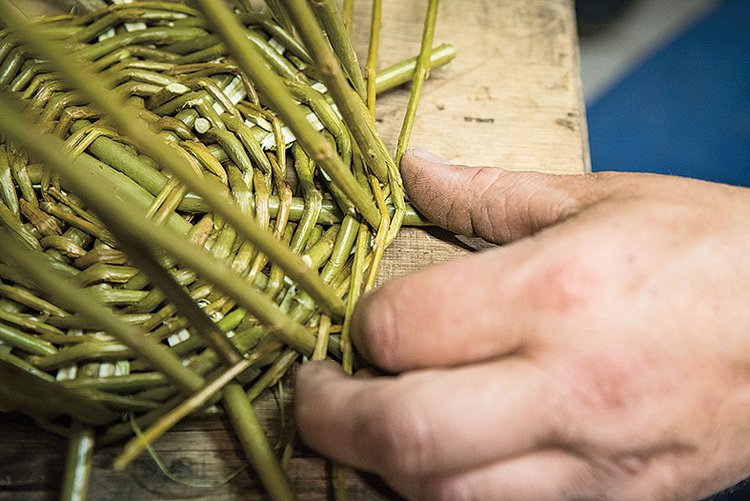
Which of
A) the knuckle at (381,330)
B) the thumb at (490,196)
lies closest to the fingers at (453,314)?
the knuckle at (381,330)

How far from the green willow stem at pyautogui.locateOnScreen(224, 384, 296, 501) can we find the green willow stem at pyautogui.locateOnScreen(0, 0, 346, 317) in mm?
101

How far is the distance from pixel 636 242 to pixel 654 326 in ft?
0.19

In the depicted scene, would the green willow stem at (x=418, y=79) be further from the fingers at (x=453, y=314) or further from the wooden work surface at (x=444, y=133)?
the fingers at (x=453, y=314)

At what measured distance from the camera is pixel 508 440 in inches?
16.8

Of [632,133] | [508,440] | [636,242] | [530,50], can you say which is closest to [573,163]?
[530,50]

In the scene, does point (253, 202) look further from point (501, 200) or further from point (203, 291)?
point (501, 200)

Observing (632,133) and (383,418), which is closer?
(383,418)

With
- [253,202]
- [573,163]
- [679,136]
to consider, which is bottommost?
[679,136]

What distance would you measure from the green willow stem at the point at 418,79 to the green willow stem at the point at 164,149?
0.66 ft

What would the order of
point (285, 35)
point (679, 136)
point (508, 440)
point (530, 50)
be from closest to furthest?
point (508, 440)
point (285, 35)
point (530, 50)
point (679, 136)

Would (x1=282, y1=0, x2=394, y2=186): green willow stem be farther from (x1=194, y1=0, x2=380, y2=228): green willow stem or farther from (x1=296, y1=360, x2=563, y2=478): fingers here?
(x1=296, y1=360, x2=563, y2=478): fingers

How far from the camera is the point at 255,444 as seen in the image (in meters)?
0.54

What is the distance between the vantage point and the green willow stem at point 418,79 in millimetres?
676

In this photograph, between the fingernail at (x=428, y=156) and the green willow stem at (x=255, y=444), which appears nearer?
the green willow stem at (x=255, y=444)
